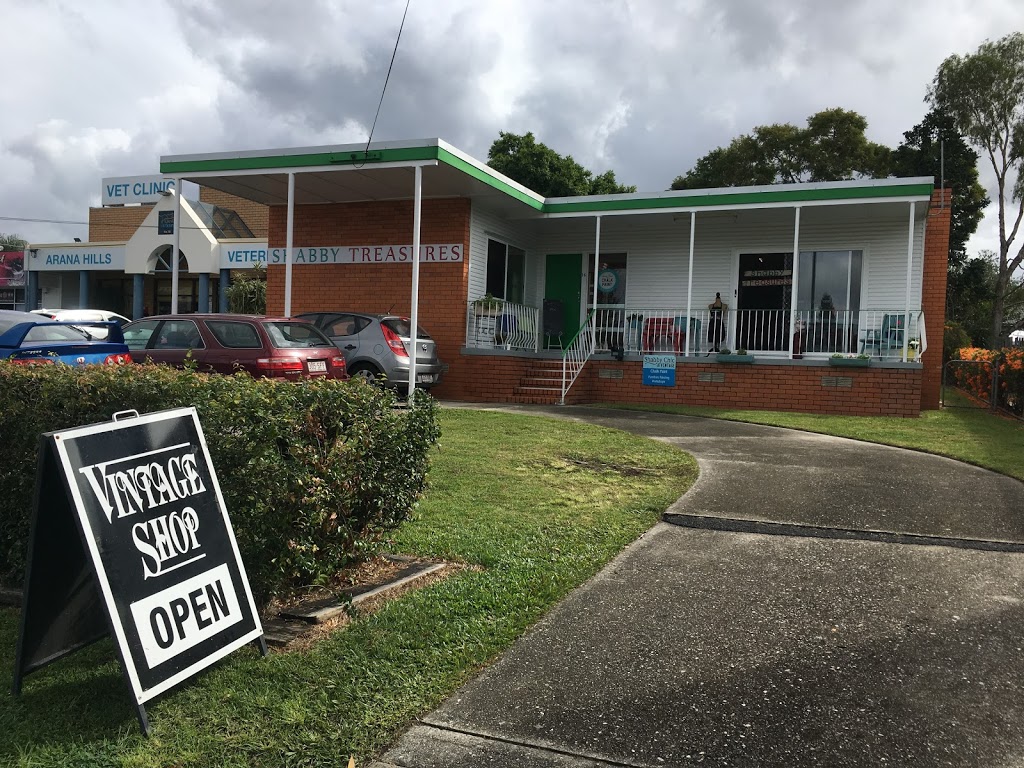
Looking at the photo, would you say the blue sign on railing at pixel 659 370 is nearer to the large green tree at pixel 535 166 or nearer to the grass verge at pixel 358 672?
the grass verge at pixel 358 672

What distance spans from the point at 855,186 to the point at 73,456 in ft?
46.5

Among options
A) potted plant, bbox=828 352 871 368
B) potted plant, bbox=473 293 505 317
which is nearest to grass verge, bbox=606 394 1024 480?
potted plant, bbox=828 352 871 368

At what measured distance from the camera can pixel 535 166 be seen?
32750mm

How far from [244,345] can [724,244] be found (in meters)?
10.8

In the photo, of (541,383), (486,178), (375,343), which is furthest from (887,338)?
(375,343)

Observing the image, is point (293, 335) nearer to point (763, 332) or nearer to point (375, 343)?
point (375, 343)

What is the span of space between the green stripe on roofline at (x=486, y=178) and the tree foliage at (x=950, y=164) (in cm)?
2283

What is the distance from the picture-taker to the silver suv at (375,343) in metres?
13.1

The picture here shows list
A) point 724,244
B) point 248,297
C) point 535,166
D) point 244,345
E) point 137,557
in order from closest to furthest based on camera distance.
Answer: point 137,557 < point 244,345 < point 724,244 < point 248,297 < point 535,166

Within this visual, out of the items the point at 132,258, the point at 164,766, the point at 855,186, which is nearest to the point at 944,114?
the point at 855,186

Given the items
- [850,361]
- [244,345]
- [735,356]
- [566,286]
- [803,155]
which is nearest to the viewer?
[244,345]

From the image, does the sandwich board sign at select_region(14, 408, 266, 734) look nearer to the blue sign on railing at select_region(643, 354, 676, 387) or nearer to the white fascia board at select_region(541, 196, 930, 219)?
the blue sign on railing at select_region(643, 354, 676, 387)

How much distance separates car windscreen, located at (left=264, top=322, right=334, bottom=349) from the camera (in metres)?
10.8

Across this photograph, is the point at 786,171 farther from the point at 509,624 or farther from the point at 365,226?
the point at 509,624
